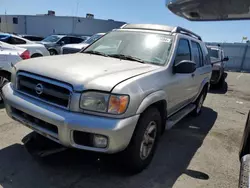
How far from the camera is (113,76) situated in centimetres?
262

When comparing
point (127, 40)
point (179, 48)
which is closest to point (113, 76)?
point (127, 40)

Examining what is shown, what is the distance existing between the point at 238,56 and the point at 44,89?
23040mm

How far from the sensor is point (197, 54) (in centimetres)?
505

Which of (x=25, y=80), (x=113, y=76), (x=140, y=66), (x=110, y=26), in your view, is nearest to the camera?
(x=113, y=76)

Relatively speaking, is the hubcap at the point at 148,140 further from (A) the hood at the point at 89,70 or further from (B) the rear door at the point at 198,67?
(B) the rear door at the point at 198,67

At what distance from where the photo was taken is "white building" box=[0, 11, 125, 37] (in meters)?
33.2

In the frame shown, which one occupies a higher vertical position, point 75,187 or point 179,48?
point 179,48

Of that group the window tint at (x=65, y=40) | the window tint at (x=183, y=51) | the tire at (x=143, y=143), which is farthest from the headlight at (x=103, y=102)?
the window tint at (x=65, y=40)

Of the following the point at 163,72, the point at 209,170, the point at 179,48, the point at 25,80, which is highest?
the point at 179,48

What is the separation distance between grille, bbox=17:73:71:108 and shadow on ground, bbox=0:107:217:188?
0.93 m

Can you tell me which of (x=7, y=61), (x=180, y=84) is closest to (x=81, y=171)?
(x=180, y=84)

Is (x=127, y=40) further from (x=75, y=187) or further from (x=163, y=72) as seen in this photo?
(x=75, y=187)

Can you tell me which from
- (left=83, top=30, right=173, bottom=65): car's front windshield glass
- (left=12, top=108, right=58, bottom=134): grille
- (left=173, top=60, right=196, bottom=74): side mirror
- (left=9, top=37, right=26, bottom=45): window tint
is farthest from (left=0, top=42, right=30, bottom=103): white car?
(left=9, top=37, right=26, bottom=45): window tint

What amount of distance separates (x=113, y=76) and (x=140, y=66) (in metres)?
0.65
